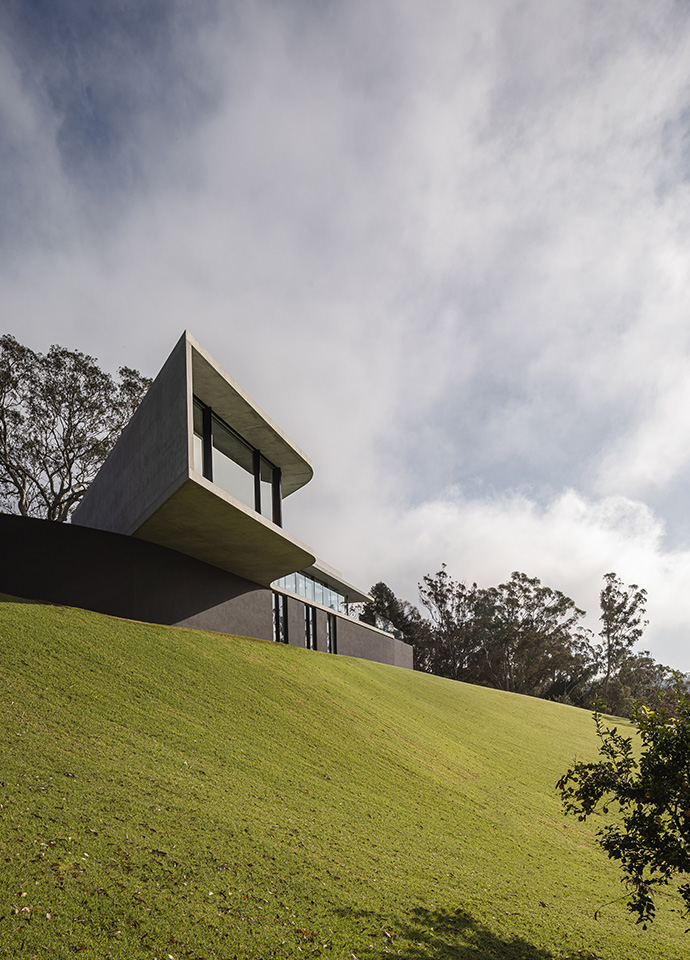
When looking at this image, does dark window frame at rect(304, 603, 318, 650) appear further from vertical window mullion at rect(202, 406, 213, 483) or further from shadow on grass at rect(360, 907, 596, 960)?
shadow on grass at rect(360, 907, 596, 960)

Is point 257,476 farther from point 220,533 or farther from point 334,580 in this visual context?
point 334,580

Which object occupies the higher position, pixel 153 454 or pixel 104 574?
pixel 153 454

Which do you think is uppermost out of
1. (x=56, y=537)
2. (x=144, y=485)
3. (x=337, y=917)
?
(x=144, y=485)

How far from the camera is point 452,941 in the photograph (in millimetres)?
6125

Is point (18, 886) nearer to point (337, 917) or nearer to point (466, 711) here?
point (337, 917)

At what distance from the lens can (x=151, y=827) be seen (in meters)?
6.85

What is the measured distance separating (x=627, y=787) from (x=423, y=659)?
5796 centimetres

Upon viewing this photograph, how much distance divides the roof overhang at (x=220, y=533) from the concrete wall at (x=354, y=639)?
16.3 feet

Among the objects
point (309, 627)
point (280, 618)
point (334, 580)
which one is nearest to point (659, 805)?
point (280, 618)

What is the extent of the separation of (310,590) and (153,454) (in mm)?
13001

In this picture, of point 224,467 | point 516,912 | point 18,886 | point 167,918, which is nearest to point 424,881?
point 516,912

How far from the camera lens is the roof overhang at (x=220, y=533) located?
15.6 meters

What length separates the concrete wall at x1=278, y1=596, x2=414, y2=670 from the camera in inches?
1031

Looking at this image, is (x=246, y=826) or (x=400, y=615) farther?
(x=400, y=615)
